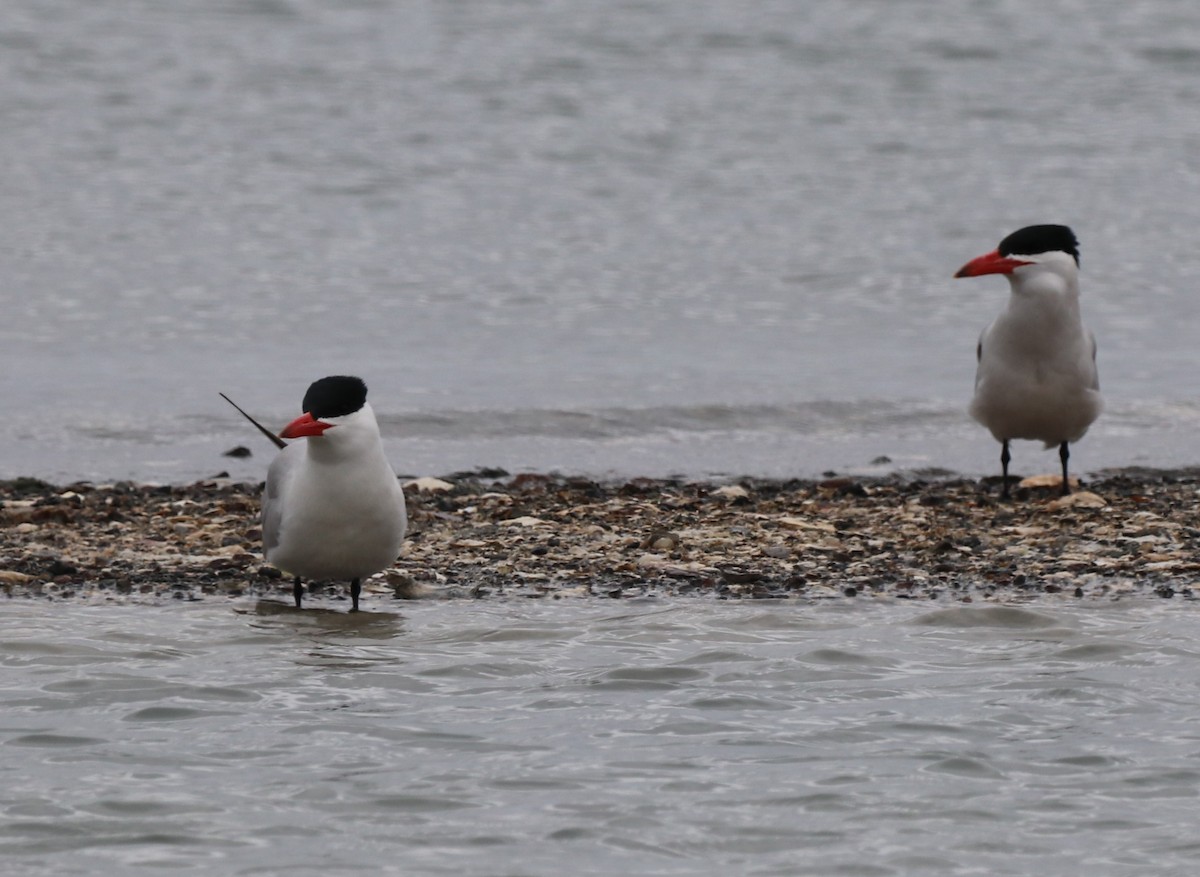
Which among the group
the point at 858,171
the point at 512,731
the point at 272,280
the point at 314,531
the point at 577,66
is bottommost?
the point at 512,731

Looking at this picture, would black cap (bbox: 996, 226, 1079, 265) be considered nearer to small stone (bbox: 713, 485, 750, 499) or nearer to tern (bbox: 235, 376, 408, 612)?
small stone (bbox: 713, 485, 750, 499)

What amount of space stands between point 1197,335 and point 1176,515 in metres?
6.67

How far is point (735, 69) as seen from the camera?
26734 mm

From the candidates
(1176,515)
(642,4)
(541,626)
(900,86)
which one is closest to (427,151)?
(900,86)

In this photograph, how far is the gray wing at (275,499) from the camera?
732 cm

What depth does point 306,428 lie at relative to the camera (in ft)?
22.9

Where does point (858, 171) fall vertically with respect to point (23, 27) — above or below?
below

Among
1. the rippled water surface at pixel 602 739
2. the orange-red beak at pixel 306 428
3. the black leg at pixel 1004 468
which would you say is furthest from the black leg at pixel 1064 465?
the orange-red beak at pixel 306 428

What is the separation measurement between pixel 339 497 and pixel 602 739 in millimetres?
1804

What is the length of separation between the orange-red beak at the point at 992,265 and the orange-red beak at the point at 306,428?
3.97 m

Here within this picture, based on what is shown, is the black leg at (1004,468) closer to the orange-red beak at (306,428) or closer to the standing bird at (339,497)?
the standing bird at (339,497)

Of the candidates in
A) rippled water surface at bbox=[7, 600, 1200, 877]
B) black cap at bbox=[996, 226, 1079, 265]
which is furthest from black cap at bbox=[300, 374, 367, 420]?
black cap at bbox=[996, 226, 1079, 265]

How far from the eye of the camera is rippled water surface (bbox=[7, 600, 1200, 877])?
4.91m

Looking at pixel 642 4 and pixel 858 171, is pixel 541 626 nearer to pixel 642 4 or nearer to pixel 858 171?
pixel 858 171
